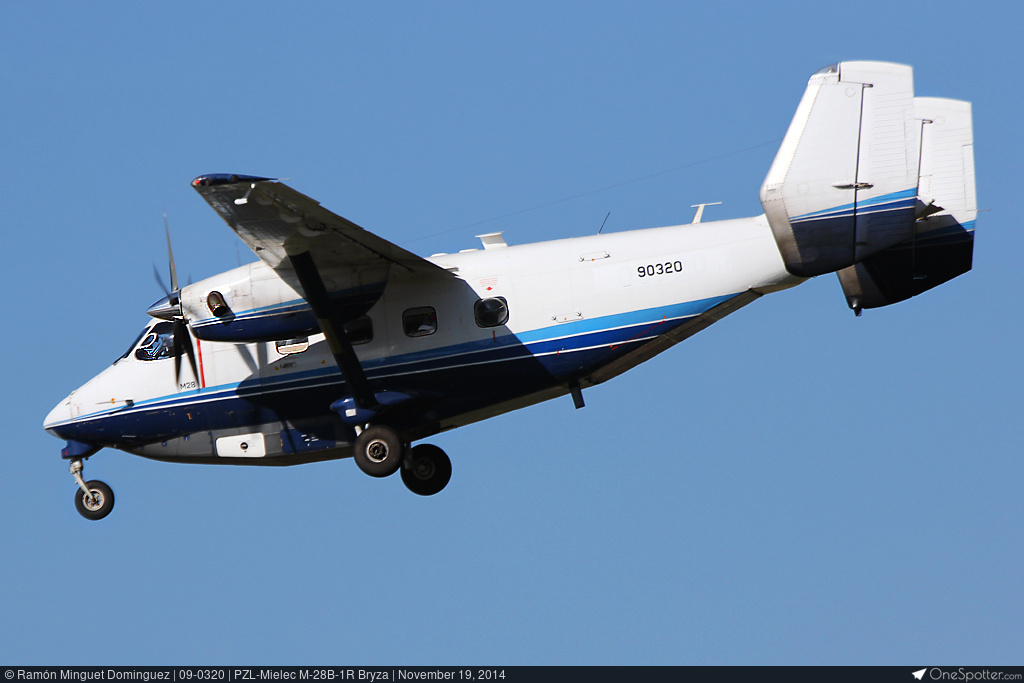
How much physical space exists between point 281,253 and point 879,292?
30.8 feet

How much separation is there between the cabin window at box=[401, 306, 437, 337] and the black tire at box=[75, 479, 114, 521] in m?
6.21

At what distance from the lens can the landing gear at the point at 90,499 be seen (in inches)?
925

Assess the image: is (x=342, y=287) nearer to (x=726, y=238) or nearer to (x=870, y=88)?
(x=726, y=238)

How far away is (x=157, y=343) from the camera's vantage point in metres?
23.3

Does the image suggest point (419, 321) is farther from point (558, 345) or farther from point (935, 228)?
point (935, 228)

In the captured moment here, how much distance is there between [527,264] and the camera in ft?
71.5

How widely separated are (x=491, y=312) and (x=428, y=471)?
3307 mm

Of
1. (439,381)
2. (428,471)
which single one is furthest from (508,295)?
(428,471)

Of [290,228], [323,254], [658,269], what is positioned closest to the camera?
[290,228]

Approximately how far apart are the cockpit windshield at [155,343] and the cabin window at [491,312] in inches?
214

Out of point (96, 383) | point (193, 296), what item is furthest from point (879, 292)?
point (96, 383)

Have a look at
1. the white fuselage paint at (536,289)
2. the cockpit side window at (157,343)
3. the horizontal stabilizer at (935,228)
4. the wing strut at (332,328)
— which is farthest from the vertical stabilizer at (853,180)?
the cockpit side window at (157,343)

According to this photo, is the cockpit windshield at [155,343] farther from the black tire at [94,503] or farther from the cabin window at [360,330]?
the cabin window at [360,330]
